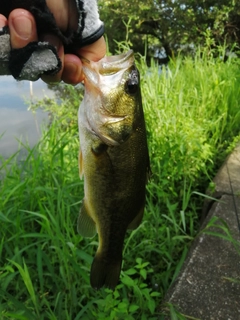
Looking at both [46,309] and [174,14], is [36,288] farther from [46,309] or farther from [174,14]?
[174,14]

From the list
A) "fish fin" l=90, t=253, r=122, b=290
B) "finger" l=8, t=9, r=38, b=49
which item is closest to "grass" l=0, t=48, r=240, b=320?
"fish fin" l=90, t=253, r=122, b=290

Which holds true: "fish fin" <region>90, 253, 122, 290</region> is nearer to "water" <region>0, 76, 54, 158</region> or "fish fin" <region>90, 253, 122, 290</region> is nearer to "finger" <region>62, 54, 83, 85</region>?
"finger" <region>62, 54, 83, 85</region>

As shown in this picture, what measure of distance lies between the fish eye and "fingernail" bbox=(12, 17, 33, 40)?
0.39m

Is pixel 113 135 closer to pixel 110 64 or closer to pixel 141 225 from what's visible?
pixel 110 64

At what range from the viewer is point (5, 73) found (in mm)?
1209

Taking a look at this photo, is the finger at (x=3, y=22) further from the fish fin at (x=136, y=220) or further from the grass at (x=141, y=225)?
the grass at (x=141, y=225)

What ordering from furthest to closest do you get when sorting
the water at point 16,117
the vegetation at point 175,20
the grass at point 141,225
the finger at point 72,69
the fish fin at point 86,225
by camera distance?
1. the vegetation at point 175,20
2. the water at point 16,117
3. the grass at point 141,225
4. the fish fin at point 86,225
5. the finger at point 72,69

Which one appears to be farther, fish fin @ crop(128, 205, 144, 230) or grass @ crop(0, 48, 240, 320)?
grass @ crop(0, 48, 240, 320)

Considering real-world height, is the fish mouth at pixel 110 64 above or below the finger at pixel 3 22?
below

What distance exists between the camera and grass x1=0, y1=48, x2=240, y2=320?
1.85 metres

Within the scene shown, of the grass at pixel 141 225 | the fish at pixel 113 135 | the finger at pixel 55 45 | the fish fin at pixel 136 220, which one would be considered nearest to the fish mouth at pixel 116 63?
the fish at pixel 113 135

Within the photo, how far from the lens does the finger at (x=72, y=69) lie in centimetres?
134

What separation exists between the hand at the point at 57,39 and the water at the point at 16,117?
9.63 ft

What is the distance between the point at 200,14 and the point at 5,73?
32.5 feet
